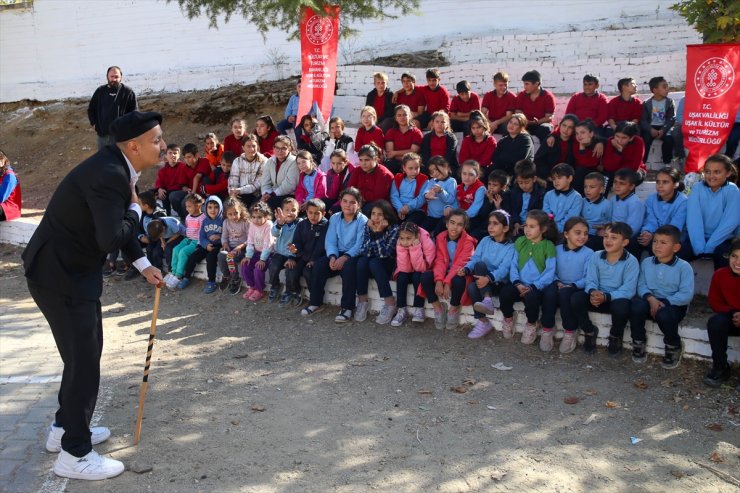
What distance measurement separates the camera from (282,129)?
1102cm

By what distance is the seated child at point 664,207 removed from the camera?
667 cm

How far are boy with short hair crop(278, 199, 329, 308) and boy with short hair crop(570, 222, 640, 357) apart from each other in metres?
2.80

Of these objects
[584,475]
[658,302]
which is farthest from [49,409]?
[658,302]

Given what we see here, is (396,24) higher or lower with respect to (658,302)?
higher

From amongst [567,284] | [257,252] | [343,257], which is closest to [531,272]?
[567,284]

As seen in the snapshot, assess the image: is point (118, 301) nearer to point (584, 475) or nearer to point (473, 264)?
point (473, 264)

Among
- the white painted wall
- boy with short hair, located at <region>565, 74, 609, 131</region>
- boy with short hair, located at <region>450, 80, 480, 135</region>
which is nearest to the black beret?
boy with short hair, located at <region>450, 80, 480, 135</region>

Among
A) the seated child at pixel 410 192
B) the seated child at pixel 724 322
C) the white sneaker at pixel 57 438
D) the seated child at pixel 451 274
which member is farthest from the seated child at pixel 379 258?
the white sneaker at pixel 57 438

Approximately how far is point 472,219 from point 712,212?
93.7 inches

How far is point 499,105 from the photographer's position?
388 inches

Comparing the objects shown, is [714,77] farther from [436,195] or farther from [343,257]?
[343,257]

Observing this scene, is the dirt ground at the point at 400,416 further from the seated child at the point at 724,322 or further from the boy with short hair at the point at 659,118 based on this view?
the boy with short hair at the point at 659,118

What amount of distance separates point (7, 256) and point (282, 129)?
439 cm

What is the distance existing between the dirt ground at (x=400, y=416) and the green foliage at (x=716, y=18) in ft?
12.5
